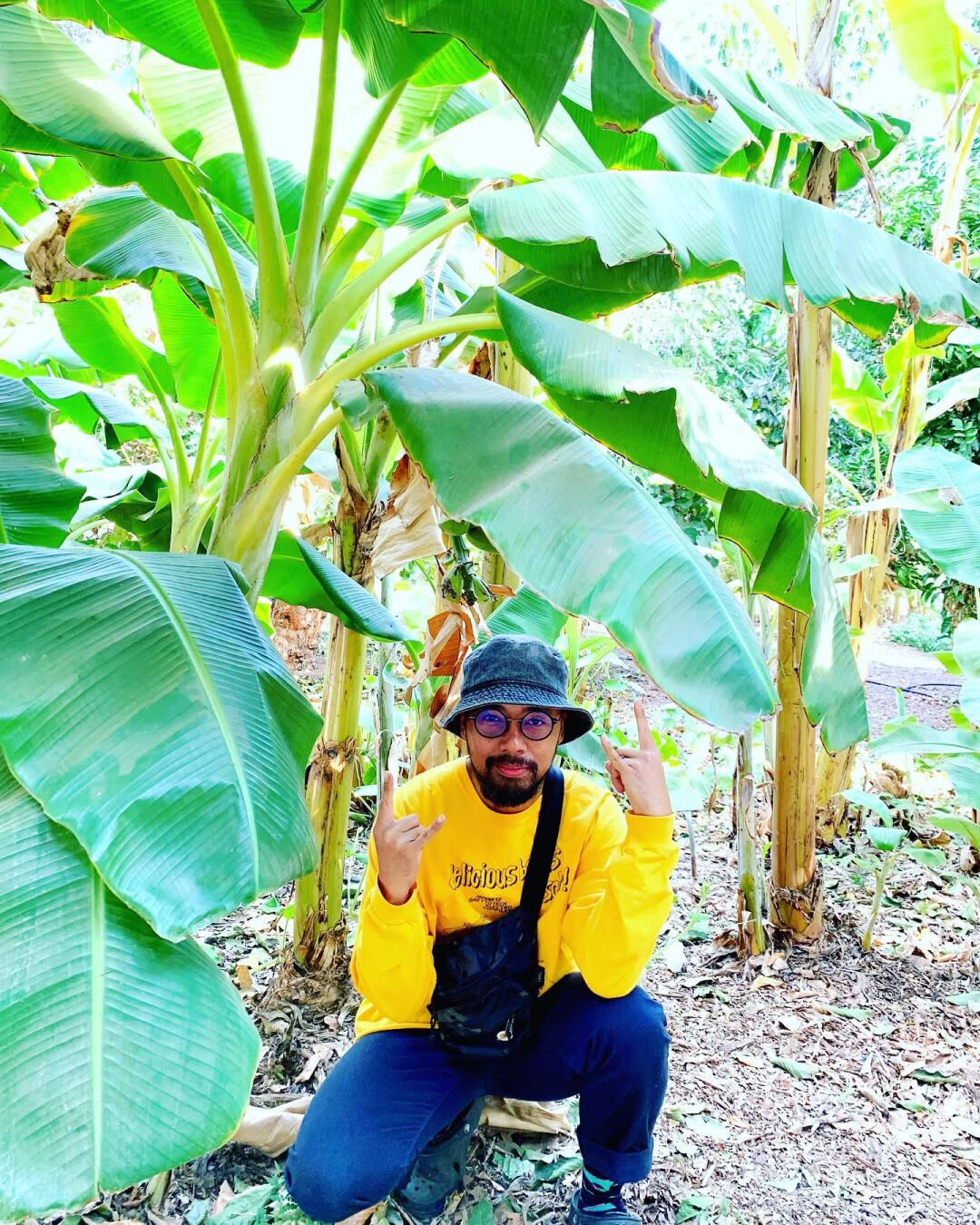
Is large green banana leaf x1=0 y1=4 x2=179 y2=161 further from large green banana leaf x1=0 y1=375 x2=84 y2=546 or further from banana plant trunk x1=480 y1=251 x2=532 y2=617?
banana plant trunk x1=480 y1=251 x2=532 y2=617

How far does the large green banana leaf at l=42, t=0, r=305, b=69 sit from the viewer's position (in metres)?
1.23

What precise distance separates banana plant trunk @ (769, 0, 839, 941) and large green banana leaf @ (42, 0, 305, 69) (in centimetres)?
159

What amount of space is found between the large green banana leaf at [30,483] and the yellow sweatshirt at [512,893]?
0.77 metres

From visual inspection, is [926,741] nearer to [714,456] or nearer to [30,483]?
[714,456]

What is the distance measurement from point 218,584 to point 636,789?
75cm

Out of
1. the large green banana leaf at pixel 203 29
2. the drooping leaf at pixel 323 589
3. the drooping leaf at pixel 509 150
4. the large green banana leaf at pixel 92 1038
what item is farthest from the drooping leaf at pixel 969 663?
the large green banana leaf at pixel 203 29

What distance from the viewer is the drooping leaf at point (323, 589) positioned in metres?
1.51

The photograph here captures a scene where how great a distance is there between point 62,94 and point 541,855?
1456mm

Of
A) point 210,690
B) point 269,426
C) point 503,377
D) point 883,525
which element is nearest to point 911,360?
point 883,525

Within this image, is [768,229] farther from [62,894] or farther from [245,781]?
[62,894]

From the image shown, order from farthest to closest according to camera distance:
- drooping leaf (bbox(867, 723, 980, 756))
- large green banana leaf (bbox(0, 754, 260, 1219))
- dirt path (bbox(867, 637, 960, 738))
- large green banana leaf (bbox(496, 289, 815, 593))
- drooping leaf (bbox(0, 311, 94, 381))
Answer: dirt path (bbox(867, 637, 960, 738)) < drooping leaf (bbox(0, 311, 94, 381)) < drooping leaf (bbox(867, 723, 980, 756)) < large green banana leaf (bbox(496, 289, 815, 593)) < large green banana leaf (bbox(0, 754, 260, 1219))

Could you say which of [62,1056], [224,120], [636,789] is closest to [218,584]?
[62,1056]

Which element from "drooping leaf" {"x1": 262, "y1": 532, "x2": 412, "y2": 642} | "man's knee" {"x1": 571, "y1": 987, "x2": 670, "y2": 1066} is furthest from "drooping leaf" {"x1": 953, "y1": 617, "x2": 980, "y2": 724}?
"drooping leaf" {"x1": 262, "y1": 532, "x2": 412, "y2": 642}

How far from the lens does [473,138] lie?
1.58 metres
